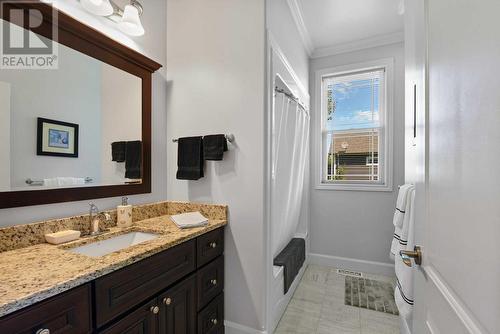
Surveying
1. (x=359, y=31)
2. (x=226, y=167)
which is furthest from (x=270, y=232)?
(x=359, y=31)

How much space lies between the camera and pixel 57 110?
1.24 m

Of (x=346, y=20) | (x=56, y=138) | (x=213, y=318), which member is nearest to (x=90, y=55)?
(x=56, y=138)

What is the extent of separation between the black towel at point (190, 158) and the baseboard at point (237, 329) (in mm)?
1099

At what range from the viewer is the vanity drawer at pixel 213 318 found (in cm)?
145

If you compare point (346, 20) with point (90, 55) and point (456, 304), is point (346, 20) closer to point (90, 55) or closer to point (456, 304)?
point (90, 55)

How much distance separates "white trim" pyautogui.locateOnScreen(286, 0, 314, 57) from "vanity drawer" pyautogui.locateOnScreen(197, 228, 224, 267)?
2.13 metres

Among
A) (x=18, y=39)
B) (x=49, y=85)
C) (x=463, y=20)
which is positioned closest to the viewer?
(x=463, y=20)

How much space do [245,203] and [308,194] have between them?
167 cm

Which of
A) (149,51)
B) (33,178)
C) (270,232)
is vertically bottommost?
(270,232)

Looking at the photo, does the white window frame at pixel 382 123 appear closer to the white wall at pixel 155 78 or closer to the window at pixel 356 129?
the window at pixel 356 129

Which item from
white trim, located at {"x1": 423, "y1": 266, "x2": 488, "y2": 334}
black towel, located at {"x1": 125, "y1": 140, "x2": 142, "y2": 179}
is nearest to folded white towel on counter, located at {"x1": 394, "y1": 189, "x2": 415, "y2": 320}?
white trim, located at {"x1": 423, "y1": 266, "x2": 488, "y2": 334}

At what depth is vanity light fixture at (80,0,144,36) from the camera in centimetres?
130

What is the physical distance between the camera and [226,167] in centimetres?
172

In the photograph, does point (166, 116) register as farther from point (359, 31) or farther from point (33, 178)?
point (359, 31)
